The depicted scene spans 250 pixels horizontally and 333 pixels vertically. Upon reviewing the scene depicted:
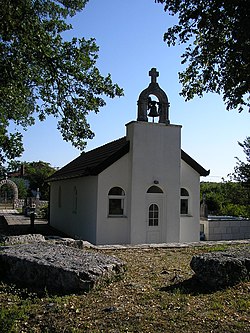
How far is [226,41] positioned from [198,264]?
166 inches

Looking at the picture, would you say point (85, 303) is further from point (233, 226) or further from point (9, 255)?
point (233, 226)

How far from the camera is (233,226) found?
64.2 feet

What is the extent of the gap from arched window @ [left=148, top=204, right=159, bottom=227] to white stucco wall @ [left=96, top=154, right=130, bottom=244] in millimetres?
1096

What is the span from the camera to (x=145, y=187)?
1611cm

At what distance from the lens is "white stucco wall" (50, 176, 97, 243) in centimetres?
1603

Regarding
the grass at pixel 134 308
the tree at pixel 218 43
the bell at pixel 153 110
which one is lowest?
the grass at pixel 134 308

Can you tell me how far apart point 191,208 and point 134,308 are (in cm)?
1196

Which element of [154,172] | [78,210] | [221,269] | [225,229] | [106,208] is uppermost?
[154,172]

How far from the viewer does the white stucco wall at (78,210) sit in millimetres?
16031

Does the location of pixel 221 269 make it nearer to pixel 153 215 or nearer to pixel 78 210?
pixel 153 215

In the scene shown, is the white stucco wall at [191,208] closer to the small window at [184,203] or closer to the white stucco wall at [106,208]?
the small window at [184,203]

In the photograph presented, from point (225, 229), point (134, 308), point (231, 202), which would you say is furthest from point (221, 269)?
point (231, 202)

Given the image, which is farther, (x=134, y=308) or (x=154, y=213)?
(x=154, y=213)

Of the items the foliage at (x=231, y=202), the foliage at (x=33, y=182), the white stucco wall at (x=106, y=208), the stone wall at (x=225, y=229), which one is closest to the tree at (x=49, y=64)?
the white stucco wall at (x=106, y=208)
